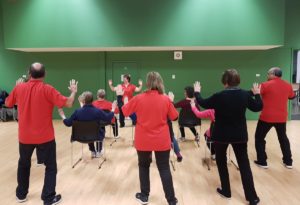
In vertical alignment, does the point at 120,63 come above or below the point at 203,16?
below

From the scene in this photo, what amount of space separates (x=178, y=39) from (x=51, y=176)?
5.47 metres

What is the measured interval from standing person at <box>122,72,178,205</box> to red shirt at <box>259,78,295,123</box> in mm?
1935

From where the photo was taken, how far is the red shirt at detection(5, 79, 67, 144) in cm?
283

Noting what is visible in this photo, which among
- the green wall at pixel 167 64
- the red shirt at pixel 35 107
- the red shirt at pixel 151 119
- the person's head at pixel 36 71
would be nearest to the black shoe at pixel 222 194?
the red shirt at pixel 151 119

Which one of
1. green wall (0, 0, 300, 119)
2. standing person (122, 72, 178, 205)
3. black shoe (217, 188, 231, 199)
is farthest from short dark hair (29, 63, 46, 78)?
green wall (0, 0, 300, 119)

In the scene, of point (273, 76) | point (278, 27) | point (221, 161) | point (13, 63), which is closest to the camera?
point (221, 161)

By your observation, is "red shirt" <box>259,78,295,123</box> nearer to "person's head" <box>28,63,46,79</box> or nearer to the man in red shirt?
the man in red shirt

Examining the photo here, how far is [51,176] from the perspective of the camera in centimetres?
303

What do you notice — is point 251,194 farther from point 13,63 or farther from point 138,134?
point 13,63

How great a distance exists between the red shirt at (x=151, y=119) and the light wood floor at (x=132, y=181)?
827 millimetres

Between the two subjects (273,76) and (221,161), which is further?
(273,76)

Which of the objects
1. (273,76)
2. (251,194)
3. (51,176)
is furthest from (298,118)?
(51,176)

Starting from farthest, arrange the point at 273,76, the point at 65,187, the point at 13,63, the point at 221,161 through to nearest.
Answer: the point at 13,63 < the point at 273,76 < the point at 65,187 < the point at 221,161

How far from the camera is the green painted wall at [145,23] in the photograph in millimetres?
7344
